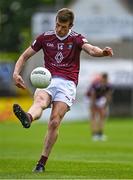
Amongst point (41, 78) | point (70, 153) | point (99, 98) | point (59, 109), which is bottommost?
point (70, 153)

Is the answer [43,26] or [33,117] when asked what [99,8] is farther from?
[33,117]

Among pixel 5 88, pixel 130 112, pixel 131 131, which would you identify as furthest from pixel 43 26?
pixel 131 131

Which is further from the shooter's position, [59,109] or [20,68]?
[20,68]

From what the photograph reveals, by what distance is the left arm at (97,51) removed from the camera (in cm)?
1477

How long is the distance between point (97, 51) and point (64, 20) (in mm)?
748

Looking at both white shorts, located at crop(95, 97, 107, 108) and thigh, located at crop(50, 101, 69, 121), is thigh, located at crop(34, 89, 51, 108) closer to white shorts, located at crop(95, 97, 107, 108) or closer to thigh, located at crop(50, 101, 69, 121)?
thigh, located at crop(50, 101, 69, 121)

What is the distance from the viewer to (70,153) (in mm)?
22312

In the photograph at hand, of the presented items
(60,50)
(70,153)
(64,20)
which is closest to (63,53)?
(60,50)

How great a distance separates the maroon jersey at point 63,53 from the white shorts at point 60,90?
0.11 metres

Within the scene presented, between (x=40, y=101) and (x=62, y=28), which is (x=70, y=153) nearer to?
(x=40, y=101)

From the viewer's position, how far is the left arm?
1477 cm

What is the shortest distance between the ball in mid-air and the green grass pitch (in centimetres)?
143

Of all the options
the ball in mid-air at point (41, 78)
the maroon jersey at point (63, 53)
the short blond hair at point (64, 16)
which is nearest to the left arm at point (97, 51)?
the maroon jersey at point (63, 53)

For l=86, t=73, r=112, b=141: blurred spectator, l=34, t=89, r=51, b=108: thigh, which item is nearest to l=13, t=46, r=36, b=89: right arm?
l=34, t=89, r=51, b=108: thigh
